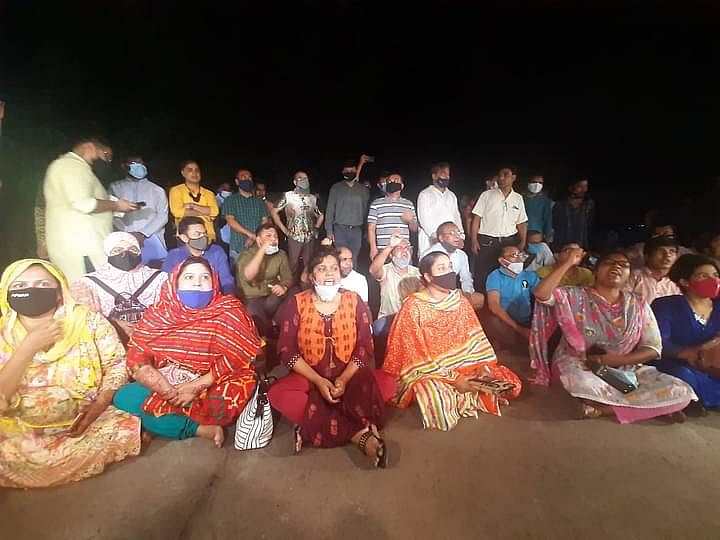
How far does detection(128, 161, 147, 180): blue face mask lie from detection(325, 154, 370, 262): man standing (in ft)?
7.08

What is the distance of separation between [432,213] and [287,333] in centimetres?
257

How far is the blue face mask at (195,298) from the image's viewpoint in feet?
9.12

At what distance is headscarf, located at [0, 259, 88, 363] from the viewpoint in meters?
2.36

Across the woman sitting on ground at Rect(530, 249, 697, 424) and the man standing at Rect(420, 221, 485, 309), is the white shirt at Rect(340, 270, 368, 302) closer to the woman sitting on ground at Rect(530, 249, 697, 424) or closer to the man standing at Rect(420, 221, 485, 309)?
the man standing at Rect(420, 221, 485, 309)

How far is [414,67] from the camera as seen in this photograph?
7.17m

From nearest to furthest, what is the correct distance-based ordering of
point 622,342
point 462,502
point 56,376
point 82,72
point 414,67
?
point 462,502
point 56,376
point 622,342
point 82,72
point 414,67

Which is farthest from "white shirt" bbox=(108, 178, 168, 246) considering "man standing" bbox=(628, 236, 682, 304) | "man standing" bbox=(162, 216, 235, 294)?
"man standing" bbox=(628, 236, 682, 304)

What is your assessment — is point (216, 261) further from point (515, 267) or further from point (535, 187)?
point (535, 187)

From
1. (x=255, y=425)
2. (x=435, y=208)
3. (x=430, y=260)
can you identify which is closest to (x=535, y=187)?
(x=435, y=208)

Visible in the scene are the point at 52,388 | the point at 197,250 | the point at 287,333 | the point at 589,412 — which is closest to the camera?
the point at 52,388

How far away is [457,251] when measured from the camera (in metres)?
4.26

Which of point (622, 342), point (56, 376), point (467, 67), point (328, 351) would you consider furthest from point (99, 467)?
point (467, 67)

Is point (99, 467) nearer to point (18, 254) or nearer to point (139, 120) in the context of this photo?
point (18, 254)

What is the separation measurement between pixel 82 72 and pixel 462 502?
6.53 m
